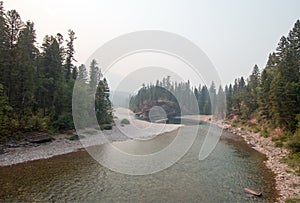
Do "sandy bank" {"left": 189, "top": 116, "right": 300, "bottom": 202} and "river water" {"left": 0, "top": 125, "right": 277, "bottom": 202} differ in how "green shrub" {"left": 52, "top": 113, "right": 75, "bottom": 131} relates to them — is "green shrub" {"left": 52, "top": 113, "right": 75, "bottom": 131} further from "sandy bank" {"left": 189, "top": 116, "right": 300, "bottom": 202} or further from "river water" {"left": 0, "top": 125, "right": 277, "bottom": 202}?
"sandy bank" {"left": 189, "top": 116, "right": 300, "bottom": 202}

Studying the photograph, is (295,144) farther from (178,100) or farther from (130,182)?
(178,100)

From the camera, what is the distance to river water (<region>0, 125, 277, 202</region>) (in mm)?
12844

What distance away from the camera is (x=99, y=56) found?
60.7ft

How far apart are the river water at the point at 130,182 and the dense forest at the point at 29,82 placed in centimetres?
793

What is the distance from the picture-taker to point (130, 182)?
15492 millimetres

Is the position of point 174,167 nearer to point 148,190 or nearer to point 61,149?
point 148,190

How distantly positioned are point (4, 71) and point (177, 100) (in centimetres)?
10063

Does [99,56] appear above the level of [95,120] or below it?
above

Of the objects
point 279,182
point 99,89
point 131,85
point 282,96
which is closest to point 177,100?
point 99,89

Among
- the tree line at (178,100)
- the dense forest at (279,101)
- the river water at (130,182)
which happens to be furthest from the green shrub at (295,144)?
the tree line at (178,100)

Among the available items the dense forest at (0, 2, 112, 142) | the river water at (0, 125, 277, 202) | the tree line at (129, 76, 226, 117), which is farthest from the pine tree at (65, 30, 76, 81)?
the tree line at (129, 76, 226, 117)

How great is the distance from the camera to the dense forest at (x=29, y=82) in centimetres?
2319

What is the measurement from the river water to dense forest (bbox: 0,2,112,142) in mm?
7926

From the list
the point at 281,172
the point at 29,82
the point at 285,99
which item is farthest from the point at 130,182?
the point at 285,99
